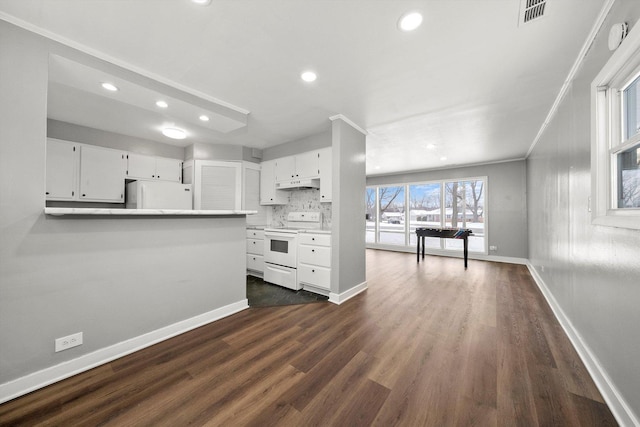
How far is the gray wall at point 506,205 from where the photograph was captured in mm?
5418

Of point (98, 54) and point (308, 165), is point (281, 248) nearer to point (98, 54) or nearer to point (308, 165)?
point (308, 165)

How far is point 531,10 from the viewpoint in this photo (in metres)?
1.48

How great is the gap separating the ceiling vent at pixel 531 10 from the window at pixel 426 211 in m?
4.82

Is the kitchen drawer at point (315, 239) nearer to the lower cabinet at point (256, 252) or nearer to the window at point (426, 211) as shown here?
the lower cabinet at point (256, 252)

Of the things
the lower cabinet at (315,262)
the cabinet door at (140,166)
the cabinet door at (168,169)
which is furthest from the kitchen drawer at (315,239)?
the cabinet door at (140,166)

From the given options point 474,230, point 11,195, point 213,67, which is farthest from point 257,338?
point 474,230

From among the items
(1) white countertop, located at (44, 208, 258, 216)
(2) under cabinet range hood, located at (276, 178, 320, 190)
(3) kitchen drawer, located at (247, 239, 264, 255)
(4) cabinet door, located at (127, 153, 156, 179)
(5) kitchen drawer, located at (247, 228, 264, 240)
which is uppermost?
(4) cabinet door, located at (127, 153, 156, 179)

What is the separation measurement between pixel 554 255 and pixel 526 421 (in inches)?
95.3

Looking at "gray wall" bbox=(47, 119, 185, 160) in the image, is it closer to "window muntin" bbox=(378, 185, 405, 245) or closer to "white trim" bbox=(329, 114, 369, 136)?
"white trim" bbox=(329, 114, 369, 136)

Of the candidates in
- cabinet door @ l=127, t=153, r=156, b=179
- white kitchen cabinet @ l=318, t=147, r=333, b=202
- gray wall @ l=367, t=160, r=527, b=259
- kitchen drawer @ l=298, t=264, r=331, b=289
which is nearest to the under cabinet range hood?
white kitchen cabinet @ l=318, t=147, r=333, b=202

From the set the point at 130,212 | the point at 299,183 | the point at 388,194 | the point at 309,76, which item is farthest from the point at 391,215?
Answer: the point at 130,212

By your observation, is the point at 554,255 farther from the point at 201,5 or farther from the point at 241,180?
the point at 241,180

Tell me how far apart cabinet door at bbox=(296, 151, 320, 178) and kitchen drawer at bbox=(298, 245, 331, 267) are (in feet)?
3.81

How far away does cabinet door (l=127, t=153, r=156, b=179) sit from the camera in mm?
3836
